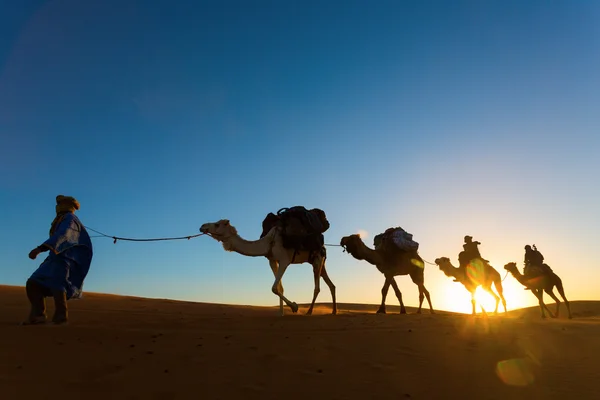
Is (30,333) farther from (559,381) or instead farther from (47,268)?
(559,381)

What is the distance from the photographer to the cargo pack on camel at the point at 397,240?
14891 millimetres

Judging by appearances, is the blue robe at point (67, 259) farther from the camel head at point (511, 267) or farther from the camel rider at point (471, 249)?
the camel head at point (511, 267)

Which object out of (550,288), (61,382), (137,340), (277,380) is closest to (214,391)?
(277,380)

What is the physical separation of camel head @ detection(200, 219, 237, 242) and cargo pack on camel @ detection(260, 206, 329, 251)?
4.31 ft

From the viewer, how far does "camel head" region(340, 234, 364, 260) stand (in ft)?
49.2

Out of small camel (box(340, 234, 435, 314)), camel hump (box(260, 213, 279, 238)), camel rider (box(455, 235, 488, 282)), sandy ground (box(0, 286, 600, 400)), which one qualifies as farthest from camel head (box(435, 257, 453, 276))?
sandy ground (box(0, 286, 600, 400))

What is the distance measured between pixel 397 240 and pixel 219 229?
636cm

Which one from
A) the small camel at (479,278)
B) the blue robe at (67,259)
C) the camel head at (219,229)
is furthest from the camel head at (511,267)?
the blue robe at (67,259)

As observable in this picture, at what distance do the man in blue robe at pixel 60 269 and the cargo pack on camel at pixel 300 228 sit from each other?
5.11 meters

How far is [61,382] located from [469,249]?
48.6 feet

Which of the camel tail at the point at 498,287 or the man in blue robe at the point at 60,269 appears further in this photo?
the camel tail at the point at 498,287

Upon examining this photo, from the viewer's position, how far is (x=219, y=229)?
11.8 metres

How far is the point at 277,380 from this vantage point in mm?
4824

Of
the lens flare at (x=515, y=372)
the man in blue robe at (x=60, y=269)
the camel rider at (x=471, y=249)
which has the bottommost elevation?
the lens flare at (x=515, y=372)
